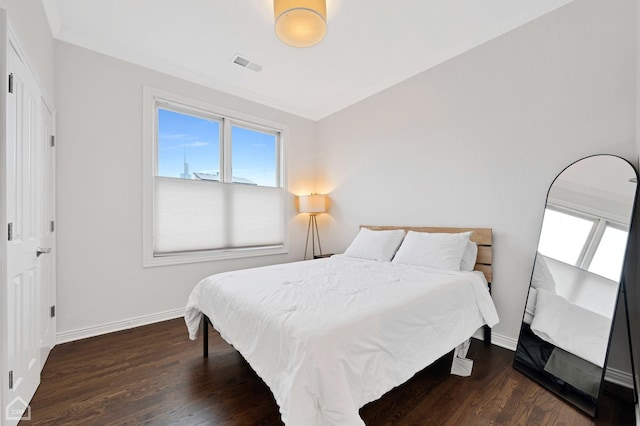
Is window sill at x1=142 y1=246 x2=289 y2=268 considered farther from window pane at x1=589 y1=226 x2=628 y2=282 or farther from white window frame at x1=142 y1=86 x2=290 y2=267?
window pane at x1=589 y1=226 x2=628 y2=282

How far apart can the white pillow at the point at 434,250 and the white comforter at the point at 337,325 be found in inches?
6.9

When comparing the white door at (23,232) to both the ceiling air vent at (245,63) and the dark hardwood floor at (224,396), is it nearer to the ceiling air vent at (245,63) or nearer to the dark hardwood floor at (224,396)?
the dark hardwood floor at (224,396)

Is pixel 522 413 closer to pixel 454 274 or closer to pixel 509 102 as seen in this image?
pixel 454 274

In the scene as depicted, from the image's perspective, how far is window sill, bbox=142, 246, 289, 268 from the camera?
120 inches

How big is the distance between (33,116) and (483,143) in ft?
11.8

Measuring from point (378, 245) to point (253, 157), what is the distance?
2.24m

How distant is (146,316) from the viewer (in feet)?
9.75

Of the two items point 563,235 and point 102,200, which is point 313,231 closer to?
point 102,200

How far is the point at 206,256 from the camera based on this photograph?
3.44 metres

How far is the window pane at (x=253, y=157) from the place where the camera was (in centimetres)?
385

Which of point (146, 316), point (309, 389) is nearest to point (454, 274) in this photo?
point (309, 389)

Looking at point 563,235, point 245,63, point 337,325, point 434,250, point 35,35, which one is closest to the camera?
point 337,325

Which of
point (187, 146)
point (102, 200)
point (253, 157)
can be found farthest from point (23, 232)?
point (253, 157)

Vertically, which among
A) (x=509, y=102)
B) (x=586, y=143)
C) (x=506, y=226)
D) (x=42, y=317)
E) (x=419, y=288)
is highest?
(x=509, y=102)
